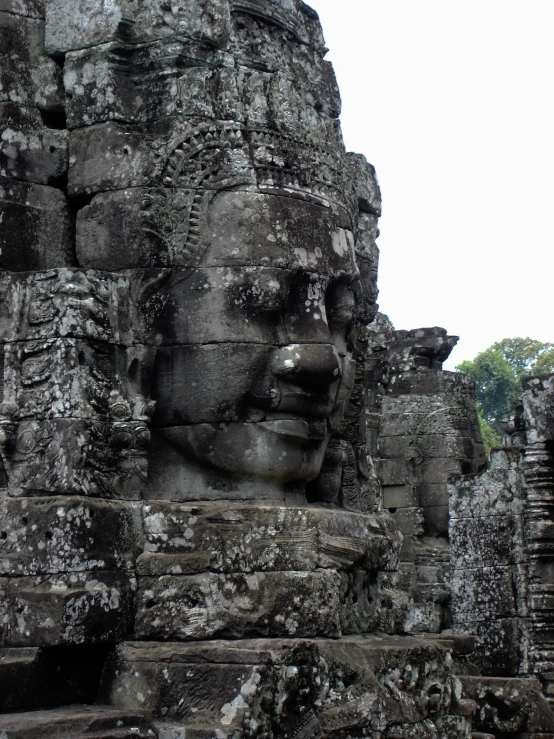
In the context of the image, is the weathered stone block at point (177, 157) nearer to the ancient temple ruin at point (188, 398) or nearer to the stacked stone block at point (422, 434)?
the ancient temple ruin at point (188, 398)

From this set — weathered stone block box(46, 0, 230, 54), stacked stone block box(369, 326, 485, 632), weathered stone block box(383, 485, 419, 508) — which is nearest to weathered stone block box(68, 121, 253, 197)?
weathered stone block box(46, 0, 230, 54)

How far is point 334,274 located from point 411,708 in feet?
9.19

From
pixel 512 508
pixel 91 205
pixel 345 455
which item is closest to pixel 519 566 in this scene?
pixel 512 508

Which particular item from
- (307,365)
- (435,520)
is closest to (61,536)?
(307,365)

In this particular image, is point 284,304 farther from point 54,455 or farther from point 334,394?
point 54,455

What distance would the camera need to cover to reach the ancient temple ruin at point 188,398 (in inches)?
306

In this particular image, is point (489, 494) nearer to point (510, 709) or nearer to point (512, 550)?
point (512, 550)

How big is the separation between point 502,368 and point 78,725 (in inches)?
2361

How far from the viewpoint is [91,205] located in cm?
882

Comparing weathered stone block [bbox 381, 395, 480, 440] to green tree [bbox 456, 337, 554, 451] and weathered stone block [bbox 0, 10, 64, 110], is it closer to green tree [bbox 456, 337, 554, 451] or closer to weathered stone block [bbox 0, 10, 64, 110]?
weathered stone block [bbox 0, 10, 64, 110]

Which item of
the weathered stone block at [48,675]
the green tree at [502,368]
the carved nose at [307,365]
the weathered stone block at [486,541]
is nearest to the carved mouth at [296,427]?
the carved nose at [307,365]

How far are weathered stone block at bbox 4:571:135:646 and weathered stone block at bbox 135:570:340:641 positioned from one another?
→ 0.20 metres

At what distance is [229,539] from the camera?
26.9ft

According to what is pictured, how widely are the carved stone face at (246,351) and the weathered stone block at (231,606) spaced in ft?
2.42
